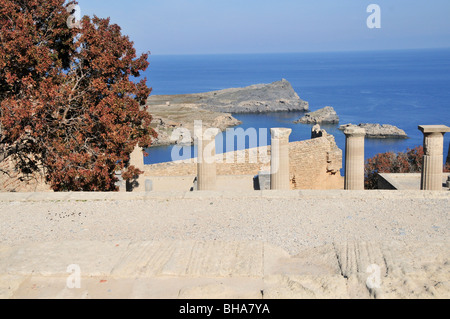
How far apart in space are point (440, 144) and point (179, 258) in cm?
739

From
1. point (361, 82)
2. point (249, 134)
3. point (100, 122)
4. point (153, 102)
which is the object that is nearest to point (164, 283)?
point (100, 122)

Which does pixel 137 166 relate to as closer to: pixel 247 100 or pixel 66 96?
pixel 66 96

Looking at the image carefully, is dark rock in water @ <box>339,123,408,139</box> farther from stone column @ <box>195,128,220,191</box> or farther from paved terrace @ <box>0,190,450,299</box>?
paved terrace @ <box>0,190,450,299</box>

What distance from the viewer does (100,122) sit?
994 cm

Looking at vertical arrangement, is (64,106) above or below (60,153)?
above

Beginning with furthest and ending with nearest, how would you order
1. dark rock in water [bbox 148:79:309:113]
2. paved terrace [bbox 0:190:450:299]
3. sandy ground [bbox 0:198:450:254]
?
dark rock in water [bbox 148:79:309:113] < sandy ground [bbox 0:198:450:254] < paved terrace [bbox 0:190:450:299]

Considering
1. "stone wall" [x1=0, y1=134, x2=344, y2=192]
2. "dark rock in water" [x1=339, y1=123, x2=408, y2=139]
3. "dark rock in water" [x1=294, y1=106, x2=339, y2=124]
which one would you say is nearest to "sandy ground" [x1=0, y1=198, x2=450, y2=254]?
"stone wall" [x1=0, y1=134, x2=344, y2=192]

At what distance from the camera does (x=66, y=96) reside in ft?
33.1

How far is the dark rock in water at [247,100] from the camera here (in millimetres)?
93375

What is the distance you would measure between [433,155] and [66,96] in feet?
25.8

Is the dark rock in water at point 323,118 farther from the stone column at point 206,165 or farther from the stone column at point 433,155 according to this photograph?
the stone column at point 433,155

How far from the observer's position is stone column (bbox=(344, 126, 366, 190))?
38.1ft

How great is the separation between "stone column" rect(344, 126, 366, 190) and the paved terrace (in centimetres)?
269
